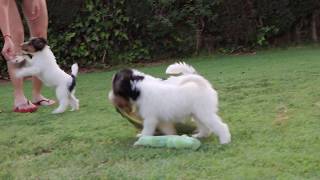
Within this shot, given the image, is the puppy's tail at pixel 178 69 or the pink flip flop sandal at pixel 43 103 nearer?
the puppy's tail at pixel 178 69

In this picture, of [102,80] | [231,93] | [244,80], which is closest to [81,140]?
[231,93]

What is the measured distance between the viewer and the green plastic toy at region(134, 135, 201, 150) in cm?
401

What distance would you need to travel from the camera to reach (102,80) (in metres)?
9.02

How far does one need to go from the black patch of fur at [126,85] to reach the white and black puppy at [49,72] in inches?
71.7

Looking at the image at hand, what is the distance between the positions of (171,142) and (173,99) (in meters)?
0.31

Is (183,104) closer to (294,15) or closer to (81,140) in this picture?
(81,140)

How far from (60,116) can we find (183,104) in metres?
2.04

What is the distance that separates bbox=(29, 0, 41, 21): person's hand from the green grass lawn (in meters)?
1.05

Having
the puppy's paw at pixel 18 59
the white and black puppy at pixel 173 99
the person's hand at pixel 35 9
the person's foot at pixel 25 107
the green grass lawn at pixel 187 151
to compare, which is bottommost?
the person's foot at pixel 25 107

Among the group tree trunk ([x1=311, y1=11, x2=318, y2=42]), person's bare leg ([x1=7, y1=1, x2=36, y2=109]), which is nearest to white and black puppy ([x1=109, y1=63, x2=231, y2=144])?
person's bare leg ([x1=7, y1=1, x2=36, y2=109])

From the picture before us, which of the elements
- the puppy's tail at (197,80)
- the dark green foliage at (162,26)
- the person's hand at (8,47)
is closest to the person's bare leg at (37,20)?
the person's hand at (8,47)

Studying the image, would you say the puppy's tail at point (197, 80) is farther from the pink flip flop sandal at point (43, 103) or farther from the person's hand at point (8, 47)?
the pink flip flop sandal at point (43, 103)

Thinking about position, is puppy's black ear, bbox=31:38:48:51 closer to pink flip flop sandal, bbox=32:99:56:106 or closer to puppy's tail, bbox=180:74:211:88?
pink flip flop sandal, bbox=32:99:56:106

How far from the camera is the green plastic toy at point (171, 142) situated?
401 centimetres
